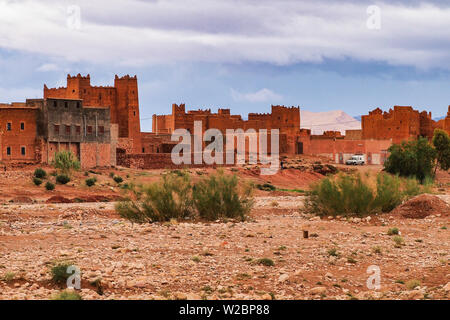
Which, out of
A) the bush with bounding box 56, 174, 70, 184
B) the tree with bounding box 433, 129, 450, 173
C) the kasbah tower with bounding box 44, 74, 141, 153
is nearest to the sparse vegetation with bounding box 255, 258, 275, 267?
the bush with bounding box 56, 174, 70, 184

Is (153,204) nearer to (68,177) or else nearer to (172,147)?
(68,177)

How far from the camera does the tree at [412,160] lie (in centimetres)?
5444

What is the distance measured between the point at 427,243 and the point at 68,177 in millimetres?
28904

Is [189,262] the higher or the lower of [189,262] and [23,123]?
the lower

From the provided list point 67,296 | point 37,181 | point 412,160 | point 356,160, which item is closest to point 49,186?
point 37,181

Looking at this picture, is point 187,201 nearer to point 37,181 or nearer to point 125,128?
point 37,181

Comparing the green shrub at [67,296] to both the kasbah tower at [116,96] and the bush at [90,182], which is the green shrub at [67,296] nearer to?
the bush at [90,182]

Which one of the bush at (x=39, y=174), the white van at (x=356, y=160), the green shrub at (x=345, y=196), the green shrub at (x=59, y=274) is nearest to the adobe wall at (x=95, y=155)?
the bush at (x=39, y=174)

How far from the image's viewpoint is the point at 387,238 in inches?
729

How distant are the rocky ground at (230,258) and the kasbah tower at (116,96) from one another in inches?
1776

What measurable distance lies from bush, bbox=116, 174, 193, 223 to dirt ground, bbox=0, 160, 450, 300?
2.40ft
